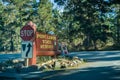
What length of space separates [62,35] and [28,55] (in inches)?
2709

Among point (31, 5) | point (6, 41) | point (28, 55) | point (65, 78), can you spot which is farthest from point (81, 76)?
point (6, 41)

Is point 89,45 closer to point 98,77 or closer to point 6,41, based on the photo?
point 6,41

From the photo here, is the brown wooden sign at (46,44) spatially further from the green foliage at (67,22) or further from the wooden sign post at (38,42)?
the green foliage at (67,22)

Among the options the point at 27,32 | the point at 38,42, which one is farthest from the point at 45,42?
the point at 27,32

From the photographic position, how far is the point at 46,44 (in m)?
24.0

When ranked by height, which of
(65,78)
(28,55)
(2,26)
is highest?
(2,26)

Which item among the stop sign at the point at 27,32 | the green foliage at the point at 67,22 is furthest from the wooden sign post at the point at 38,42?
the green foliage at the point at 67,22

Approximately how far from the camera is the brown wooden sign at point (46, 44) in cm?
2238

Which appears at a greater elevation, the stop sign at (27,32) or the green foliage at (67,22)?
the green foliage at (67,22)

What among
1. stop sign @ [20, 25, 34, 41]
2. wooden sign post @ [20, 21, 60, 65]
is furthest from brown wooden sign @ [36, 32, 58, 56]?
stop sign @ [20, 25, 34, 41]

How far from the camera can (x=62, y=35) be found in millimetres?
81375

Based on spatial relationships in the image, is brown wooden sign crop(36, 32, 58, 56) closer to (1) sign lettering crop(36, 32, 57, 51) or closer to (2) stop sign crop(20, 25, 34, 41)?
(1) sign lettering crop(36, 32, 57, 51)

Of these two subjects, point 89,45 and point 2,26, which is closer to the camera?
point 89,45

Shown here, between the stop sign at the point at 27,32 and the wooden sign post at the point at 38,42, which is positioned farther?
the wooden sign post at the point at 38,42
